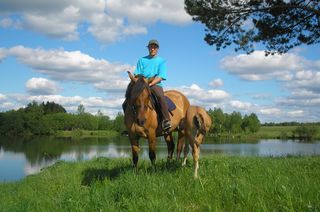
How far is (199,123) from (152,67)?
2.41 meters

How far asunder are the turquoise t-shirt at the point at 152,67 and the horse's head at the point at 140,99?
33.0 inches

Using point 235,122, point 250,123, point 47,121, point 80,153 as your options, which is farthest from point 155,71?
point 47,121

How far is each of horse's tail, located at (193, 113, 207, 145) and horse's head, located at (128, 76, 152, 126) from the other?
1.30 meters

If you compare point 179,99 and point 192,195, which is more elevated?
point 179,99

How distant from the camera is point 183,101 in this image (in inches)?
408

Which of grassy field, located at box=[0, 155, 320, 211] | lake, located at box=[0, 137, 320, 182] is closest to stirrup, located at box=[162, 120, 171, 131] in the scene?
grassy field, located at box=[0, 155, 320, 211]

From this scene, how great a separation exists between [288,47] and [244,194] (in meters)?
13.7

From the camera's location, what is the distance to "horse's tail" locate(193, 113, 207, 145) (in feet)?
23.9

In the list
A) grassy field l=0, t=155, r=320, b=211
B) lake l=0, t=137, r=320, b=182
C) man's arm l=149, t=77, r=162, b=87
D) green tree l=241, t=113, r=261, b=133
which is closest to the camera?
grassy field l=0, t=155, r=320, b=211

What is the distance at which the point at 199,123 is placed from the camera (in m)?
7.27

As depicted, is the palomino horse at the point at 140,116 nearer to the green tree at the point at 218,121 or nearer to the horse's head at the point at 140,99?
the horse's head at the point at 140,99

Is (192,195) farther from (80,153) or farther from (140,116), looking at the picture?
(80,153)

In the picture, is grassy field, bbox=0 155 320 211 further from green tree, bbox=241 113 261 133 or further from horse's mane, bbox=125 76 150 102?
green tree, bbox=241 113 261 133

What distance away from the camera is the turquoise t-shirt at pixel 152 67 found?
9078mm
